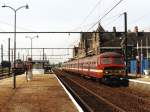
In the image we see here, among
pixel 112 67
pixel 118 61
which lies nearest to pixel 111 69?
pixel 112 67

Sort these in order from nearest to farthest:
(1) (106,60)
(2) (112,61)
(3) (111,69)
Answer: (3) (111,69)
(2) (112,61)
(1) (106,60)

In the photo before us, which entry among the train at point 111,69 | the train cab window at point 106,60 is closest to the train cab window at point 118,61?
the train at point 111,69

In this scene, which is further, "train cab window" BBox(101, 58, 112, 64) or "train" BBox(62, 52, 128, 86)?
"train cab window" BBox(101, 58, 112, 64)

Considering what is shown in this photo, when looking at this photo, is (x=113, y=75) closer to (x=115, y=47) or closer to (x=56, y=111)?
(x=56, y=111)

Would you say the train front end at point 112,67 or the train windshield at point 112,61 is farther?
the train windshield at point 112,61

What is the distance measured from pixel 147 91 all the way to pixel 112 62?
8.28 m

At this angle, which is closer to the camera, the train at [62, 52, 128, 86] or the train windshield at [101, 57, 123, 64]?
the train at [62, 52, 128, 86]

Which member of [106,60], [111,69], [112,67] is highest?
[106,60]

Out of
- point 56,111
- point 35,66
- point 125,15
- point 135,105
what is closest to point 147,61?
point 125,15

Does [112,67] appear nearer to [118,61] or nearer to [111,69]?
[111,69]

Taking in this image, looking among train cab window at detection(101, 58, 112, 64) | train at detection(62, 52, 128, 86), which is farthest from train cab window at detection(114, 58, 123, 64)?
train cab window at detection(101, 58, 112, 64)

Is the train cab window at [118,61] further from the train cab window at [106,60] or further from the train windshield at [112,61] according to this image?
the train cab window at [106,60]

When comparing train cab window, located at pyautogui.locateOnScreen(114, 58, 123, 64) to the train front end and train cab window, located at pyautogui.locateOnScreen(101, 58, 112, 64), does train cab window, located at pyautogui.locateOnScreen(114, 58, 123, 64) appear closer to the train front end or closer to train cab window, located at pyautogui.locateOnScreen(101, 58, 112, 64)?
the train front end

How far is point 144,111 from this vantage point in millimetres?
18594
